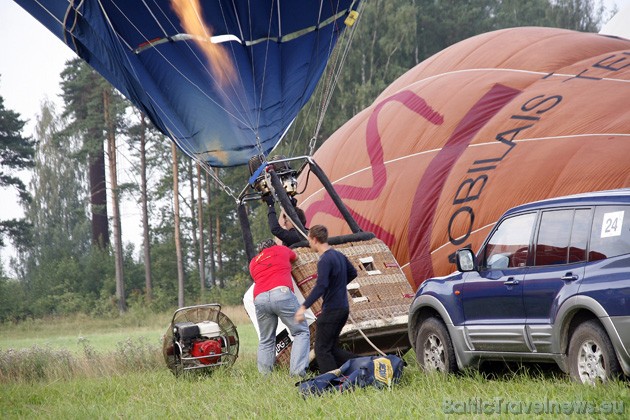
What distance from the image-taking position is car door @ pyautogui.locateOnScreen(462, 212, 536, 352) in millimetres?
7027

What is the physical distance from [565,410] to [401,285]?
163 inches

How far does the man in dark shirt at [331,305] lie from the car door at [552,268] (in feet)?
5.67

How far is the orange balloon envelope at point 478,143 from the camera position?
32.8 ft

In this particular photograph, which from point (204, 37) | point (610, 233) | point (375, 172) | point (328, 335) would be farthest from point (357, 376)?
point (204, 37)

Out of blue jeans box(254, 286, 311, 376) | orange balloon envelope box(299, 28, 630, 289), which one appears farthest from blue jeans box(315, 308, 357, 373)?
orange balloon envelope box(299, 28, 630, 289)

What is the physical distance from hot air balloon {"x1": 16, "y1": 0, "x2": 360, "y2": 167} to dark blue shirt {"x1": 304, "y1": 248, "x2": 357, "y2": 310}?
4.35 m

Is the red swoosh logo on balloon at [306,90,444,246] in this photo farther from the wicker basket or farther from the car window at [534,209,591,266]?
the car window at [534,209,591,266]

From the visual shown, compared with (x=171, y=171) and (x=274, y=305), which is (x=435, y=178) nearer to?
(x=274, y=305)

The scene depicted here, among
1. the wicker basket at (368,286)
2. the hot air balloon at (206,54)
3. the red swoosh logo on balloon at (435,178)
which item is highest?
the hot air balloon at (206,54)

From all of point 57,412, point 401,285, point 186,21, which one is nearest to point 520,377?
point 401,285

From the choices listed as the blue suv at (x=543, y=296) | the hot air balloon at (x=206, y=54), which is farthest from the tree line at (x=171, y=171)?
the blue suv at (x=543, y=296)

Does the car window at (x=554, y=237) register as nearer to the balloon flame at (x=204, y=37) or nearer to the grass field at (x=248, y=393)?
the grass field at (x=248, y=393)

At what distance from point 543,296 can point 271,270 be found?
2958 mm

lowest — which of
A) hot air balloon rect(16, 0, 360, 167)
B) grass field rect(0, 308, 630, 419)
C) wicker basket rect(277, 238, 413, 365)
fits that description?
grass field rect(0, 308, 630, 419)
